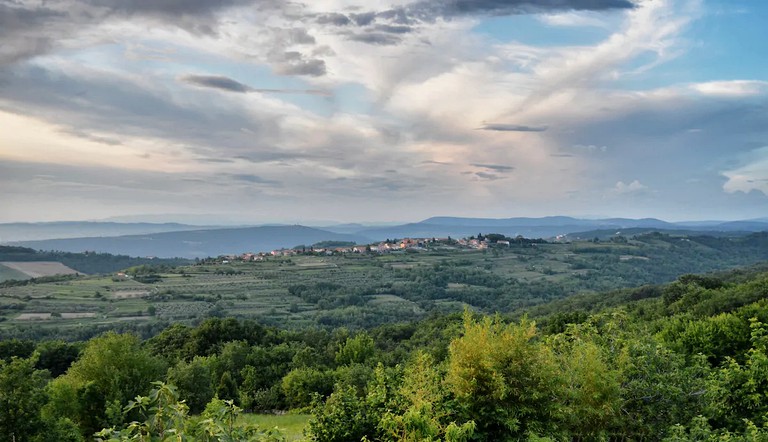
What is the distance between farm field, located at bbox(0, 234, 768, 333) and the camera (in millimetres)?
81688

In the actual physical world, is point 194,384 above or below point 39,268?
above

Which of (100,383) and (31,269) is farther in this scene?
(31,269)

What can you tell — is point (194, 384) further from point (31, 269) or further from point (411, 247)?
point (411, 247)

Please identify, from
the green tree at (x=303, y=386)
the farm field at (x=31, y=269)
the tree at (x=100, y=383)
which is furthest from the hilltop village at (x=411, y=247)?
the tree at (x=100, y=383)

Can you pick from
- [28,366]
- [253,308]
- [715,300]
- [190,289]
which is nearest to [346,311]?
[253,308]

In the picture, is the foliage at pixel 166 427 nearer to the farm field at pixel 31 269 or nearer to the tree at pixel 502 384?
the tree at pixel 502 384

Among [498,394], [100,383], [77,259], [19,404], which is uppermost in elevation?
[498,394]

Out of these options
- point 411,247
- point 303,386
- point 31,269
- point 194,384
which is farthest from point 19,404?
point 411,247

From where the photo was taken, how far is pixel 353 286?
366 feet

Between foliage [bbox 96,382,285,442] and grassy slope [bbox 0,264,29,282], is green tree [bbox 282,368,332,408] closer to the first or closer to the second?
foliage [bbox 96,382,285,442]

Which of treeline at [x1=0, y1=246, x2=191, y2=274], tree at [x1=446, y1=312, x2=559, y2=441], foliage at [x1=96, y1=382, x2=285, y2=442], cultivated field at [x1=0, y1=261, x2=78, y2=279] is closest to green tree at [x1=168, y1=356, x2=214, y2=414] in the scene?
tree at [x1=446, y1=312, x2=559, y2=441]

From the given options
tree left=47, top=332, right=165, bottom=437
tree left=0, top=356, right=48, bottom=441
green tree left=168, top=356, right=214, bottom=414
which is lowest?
green tree left=168, top=356, right=214, bottom=414

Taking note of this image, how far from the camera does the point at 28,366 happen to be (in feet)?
52.7

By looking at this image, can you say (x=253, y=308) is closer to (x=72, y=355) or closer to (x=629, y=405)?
(x=72, y=355)
